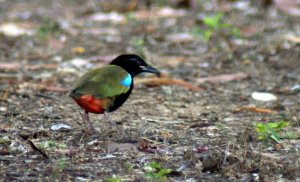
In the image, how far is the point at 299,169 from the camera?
463 cm

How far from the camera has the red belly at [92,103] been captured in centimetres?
537

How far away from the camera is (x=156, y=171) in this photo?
465cm

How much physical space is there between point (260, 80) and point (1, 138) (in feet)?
11.6

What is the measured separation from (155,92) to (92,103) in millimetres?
2137

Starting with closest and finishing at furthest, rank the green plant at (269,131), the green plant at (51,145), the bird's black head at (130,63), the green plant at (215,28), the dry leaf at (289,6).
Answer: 1. the green plant at (51,145)
2. the green plant at (269,131)
3. the bird's black head at (130,63)
4. the green plant at (215,28)
5. the dry leaf at (289,6)

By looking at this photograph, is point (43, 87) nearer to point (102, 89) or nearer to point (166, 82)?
point (166, 82)

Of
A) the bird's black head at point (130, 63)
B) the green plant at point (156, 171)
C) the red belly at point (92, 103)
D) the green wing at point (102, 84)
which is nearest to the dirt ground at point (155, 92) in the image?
the green plant at point (156, 171)

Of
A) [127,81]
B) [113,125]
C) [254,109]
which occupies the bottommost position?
[254,109]

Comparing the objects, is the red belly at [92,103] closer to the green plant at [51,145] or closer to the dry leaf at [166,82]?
the green plant at [51,145]

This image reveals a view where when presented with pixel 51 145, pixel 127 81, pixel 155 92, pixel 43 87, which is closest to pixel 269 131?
pixel 127 81

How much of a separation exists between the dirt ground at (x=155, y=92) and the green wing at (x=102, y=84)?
336 mm

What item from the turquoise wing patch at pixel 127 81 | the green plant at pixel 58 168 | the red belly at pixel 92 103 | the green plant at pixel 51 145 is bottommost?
the green plant at pixel 51 145

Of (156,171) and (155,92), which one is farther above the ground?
(156,171)

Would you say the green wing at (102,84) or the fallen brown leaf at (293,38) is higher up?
the green wing at (102,84)
